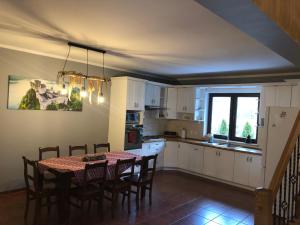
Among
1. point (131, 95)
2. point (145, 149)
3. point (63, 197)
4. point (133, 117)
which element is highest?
point (131, 95)

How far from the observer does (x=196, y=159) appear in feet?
20.1

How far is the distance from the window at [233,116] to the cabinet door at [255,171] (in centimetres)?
78

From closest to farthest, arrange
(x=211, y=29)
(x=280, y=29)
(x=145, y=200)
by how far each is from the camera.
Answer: (x=280, y=29), (x=211, y=29), (x=145, y=200)

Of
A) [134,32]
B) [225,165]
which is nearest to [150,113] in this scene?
[225,165]

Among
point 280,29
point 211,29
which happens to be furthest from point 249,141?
point 280,29

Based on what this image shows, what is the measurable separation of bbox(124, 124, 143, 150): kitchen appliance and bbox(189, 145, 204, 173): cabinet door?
4.46 ft

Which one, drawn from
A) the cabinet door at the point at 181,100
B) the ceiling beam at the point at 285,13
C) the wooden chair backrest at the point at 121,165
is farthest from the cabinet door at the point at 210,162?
the ceiling beam at the point at 285,13

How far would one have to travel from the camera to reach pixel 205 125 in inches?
264

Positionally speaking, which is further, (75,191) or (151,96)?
(151,96)

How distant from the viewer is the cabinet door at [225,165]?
5.51 meters

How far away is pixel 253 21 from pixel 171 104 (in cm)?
511

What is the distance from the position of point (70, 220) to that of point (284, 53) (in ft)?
11.6

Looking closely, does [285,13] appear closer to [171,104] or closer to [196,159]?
[196,159]

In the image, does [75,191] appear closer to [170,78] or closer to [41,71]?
[41,71]
